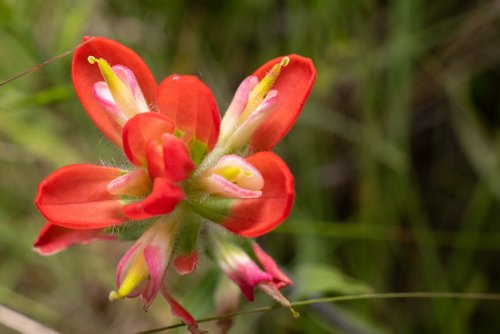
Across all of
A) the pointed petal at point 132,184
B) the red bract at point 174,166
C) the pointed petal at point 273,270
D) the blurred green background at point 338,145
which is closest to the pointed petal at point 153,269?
the red bract at point 174,166

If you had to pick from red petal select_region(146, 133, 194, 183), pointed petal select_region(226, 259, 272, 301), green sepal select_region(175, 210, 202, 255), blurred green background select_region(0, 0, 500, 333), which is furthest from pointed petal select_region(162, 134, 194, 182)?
blurred green background select_region(0, 0, 500, 333)

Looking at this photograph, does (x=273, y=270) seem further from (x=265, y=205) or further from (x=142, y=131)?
(x=142, y=131)

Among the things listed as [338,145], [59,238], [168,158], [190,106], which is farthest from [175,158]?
[338,145]

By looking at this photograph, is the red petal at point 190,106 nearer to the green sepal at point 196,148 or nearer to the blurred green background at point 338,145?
the green sepal at point 196,148

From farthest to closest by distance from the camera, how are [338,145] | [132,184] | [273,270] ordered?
1. [338,145]
2. [273,270]
3. [132,184]

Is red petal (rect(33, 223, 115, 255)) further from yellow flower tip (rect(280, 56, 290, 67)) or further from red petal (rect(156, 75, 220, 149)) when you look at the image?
yellow flower tip (rect(280, 56, 290, 67))

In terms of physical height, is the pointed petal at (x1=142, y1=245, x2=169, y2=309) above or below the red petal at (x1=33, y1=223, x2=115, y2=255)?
above

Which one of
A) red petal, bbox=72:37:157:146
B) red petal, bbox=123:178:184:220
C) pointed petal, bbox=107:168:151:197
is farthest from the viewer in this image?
red petal, bbox=72:37:157:146
